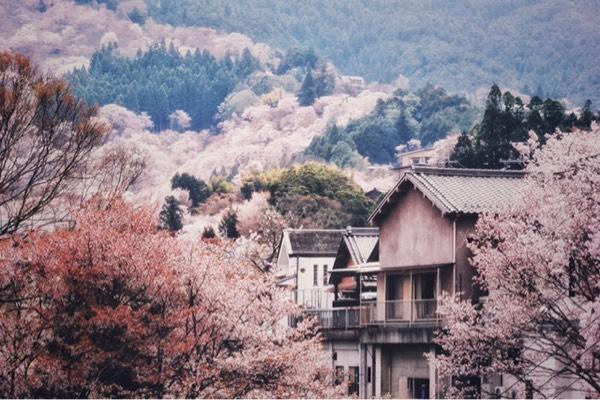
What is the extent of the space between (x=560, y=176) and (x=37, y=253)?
13.7 m

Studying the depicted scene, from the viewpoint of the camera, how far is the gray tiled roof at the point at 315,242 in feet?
188

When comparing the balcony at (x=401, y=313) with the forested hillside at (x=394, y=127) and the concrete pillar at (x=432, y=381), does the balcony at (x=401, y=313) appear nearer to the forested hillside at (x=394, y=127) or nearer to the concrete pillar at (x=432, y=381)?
the concrete pillar at (x=432, y=381)

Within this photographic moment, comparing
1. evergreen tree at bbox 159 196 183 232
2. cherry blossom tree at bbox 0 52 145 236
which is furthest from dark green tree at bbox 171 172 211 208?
cherry blossom tree at bbox 0 52 145 236

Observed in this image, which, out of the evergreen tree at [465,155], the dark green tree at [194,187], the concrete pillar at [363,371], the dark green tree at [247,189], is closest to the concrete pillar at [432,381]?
the concrete pillar at [363,371]

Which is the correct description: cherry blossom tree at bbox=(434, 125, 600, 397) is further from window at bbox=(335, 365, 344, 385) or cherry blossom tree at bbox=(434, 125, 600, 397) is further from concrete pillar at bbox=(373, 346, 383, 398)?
window at bbox=(335, 365, 344, 385)

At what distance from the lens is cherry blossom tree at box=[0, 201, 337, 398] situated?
2767cm

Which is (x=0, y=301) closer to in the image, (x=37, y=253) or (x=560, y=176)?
(x=37, y=253)

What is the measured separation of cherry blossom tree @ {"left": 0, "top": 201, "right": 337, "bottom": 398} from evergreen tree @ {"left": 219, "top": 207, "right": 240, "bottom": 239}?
4893cm

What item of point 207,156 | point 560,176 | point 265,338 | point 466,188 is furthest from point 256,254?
point 207,156

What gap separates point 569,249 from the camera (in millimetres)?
20969

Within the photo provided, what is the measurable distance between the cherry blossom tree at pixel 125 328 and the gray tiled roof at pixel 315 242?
81.3ft

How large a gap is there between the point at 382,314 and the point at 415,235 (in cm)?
347

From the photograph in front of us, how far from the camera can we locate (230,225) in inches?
3241

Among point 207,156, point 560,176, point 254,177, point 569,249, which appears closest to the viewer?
point 569,249
